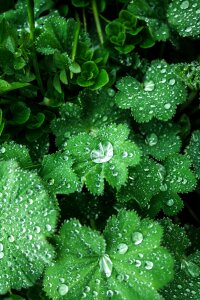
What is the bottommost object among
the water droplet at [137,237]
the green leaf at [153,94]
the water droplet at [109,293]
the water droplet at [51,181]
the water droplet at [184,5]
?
the water droplet at [109,293]

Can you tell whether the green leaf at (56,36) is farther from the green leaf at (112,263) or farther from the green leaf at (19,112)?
the green leaf at (112,263)

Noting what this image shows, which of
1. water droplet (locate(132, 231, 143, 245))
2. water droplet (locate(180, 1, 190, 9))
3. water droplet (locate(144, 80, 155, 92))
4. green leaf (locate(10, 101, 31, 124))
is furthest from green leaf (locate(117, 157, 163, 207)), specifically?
water droplet (locate(180, 1, 190, 9))

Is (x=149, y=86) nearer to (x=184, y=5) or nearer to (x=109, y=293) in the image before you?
(x=184, y=5)

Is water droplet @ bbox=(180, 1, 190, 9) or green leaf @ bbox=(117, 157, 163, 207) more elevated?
water droplet @ bbox=(180, 1, 190, 9)

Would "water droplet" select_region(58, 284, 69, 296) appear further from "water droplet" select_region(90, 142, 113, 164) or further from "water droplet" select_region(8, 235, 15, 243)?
"water droplet" select_region(90, 142, 113, 164)

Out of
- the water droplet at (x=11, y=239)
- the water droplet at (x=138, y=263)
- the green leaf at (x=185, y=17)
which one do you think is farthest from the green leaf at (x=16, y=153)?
the green leaf at (x=185, y=17)

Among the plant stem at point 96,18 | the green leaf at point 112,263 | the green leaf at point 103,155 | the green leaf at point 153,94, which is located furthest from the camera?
the plant stem at point 96,18

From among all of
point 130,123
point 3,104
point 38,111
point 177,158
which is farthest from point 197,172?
point 3,104
